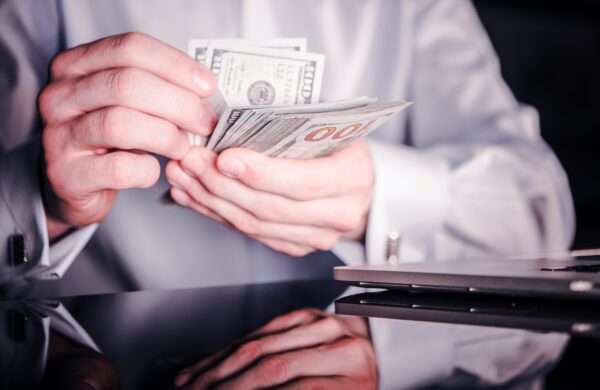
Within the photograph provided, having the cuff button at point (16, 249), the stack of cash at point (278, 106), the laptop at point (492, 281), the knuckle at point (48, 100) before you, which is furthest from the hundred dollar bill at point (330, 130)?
the cuff button at point (16, 249)

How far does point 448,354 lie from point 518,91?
2.97 metres

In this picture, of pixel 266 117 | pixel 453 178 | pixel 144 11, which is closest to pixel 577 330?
pixel 266 117

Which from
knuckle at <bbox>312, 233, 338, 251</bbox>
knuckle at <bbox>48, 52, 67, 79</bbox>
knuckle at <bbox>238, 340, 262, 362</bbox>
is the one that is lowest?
knuckle at <bbox>312, 233, 338, 251</bbox>

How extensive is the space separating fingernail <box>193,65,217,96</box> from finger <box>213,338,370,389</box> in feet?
1.53

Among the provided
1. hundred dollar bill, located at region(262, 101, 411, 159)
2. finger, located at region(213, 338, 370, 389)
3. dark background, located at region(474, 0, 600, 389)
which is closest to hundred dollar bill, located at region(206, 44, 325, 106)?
hundred dollar bill, located at region(262, 101, 411, 159)

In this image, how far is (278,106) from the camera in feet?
2.51

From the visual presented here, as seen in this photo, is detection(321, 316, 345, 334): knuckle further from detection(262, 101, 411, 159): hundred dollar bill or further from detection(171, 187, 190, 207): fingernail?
detection(171, 187, 190, 207): fingernail

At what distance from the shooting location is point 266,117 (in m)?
0.77

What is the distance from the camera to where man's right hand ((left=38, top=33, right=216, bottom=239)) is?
817mm

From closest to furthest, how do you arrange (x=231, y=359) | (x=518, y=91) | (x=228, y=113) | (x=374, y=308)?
(x=231, y=359) < (x=374, y=308) < (x=228, y=113) < (x=518, y=91)

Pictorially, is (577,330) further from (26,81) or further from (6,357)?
(26,81)

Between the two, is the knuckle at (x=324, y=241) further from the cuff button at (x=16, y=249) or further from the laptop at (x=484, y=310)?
the cuff button at (x=16, y=249)

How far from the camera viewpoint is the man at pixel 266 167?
83cm

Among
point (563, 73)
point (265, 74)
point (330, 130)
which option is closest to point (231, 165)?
point (330, 130)
